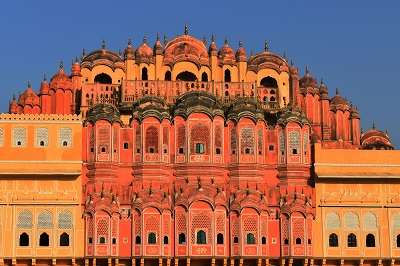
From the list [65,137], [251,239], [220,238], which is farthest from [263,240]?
[65,137]

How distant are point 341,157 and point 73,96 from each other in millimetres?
13576

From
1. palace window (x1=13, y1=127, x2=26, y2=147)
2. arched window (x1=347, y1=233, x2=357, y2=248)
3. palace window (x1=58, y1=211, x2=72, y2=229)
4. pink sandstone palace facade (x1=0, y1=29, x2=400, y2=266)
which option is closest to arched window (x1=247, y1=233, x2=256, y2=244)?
pink sandstone palace facade (x1=0, y1=29, x2=400, y2=266)

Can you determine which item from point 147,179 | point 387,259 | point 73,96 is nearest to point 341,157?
point 387,259

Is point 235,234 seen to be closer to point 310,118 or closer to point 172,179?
point 172,179

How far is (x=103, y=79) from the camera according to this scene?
50.9 metres

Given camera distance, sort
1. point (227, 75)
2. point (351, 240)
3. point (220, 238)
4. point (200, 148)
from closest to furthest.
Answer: point (220, 238)
point (200, 148)
point (351, 240)
point (227, 75)

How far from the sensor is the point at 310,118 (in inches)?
2058

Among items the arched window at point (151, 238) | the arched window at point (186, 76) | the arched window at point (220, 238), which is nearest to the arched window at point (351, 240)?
the arched window at point (220, 238)

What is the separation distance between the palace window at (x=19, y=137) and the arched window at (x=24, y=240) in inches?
156

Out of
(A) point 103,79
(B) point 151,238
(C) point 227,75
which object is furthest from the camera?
(A) point 103,79

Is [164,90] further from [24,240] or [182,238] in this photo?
[24,240]

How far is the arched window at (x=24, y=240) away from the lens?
44.1 meters

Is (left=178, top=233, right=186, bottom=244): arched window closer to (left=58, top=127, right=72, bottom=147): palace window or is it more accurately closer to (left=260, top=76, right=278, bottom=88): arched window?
(left=58, top=127, right=72, bottom=147): palace window

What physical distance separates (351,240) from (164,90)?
11.0 m
